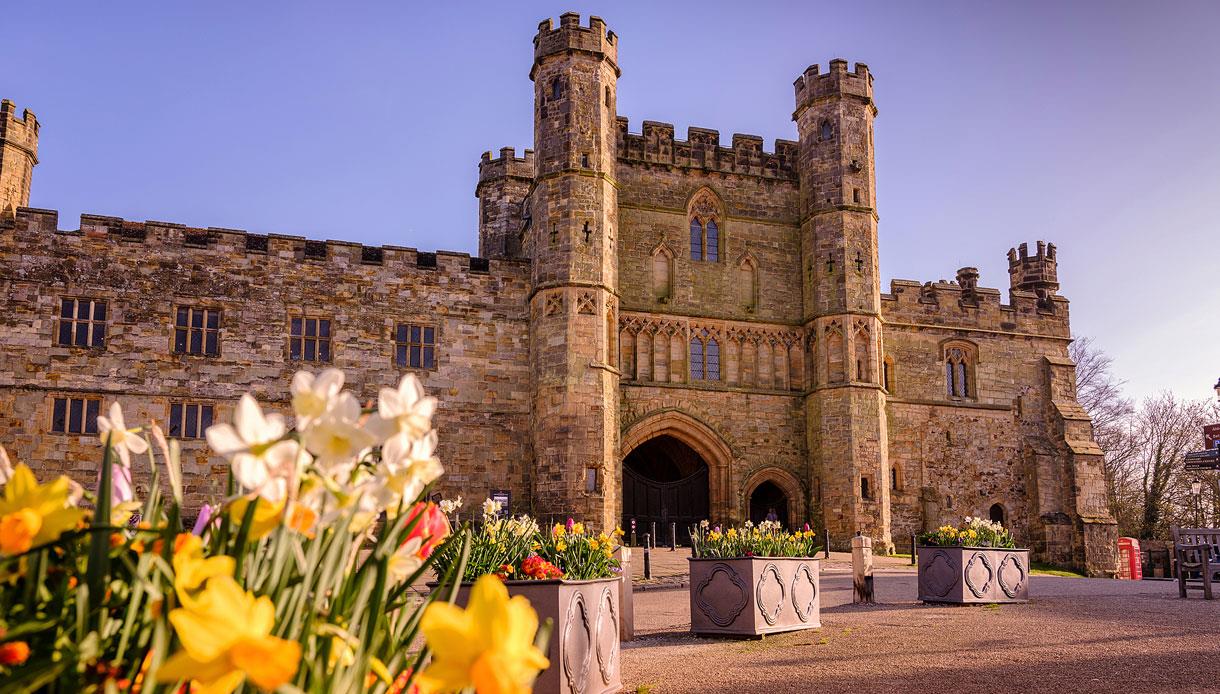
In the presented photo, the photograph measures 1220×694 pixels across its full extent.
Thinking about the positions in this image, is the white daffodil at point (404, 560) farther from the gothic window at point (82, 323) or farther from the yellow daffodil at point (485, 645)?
the gothic window at point (82, 323)

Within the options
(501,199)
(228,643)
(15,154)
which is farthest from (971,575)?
(15,154)

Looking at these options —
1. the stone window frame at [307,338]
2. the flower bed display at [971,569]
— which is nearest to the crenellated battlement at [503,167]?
the stone window frame at [307,338]

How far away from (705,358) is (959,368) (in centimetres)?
789

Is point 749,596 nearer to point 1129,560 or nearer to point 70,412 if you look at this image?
point 70,412

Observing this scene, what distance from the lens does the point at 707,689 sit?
7184mm

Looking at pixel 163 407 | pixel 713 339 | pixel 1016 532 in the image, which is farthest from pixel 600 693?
pixel 1016 532

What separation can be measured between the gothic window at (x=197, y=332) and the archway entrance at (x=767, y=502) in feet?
43.6

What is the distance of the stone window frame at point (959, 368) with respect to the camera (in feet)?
95.2

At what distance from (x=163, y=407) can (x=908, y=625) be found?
17.0 metres

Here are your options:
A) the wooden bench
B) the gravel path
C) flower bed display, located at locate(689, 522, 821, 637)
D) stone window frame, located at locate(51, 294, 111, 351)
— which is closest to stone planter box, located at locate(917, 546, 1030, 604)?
the gravel path

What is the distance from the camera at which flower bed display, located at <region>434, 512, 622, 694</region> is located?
6.47 meters

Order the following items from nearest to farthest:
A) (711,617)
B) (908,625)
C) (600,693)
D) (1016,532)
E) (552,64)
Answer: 1. (600,693)
2. (711,617)
3. (908,625)
4. (552,64)
5. (1016,532)

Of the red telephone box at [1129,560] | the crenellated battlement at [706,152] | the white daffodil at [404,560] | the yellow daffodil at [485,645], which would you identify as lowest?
the red telephone box at [1129,560]

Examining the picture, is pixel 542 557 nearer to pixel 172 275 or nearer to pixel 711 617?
pixel 711 617
